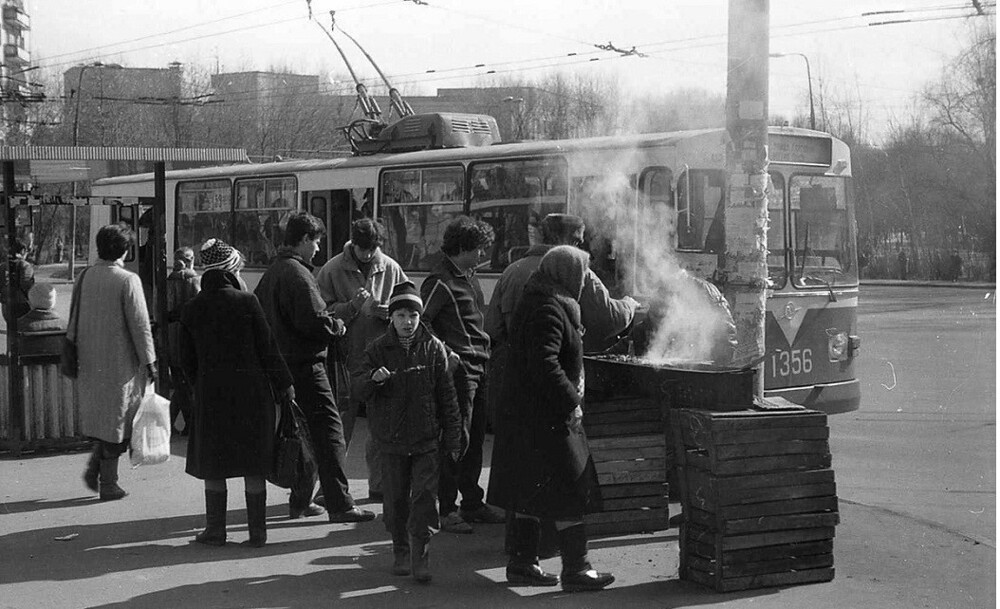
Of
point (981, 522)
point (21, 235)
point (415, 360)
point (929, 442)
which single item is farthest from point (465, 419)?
point (21, 235)

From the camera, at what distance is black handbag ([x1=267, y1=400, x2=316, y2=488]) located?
6199mm

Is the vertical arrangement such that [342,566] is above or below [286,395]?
below

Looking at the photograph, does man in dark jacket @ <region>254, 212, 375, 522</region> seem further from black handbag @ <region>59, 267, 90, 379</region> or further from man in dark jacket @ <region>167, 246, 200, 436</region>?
man in dark jacket @ <region>167, 246, 200, 436</region>

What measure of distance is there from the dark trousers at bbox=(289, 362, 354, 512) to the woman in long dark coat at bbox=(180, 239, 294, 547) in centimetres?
45

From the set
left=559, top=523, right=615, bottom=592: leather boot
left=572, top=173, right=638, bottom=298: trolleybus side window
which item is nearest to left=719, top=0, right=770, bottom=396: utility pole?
left=559, top=523, right=615, bottom=592: leather boot

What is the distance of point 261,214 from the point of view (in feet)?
50.0

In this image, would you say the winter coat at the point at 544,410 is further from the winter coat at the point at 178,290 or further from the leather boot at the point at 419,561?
the winter coat at the point at 178,290

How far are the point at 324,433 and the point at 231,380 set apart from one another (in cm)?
80

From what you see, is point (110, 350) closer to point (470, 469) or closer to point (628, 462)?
point (470, 469)

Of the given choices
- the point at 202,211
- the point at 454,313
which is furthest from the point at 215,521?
the point at 202,211

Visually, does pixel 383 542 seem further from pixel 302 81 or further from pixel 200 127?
pixel 200 127

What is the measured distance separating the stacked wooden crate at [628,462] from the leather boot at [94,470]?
3.20 m

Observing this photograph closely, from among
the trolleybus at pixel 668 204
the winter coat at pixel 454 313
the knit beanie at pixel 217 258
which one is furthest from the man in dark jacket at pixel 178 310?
the winter coat at pixel 454 313

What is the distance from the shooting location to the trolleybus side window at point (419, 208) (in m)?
12.3
